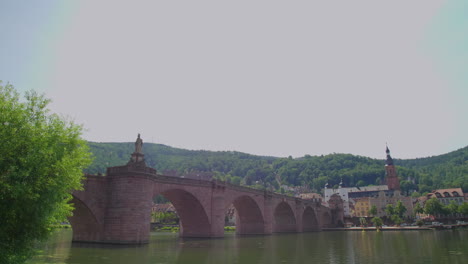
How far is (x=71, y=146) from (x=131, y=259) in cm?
1032

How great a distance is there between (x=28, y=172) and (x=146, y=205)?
71.0 feet

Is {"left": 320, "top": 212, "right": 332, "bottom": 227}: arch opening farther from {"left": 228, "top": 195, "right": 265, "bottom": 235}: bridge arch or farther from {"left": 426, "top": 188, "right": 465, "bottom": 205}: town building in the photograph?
{"left": 228, "top": 195, "right": 265, "bottom": 235}: bridge arch

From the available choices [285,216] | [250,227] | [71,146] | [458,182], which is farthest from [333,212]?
[71,146]

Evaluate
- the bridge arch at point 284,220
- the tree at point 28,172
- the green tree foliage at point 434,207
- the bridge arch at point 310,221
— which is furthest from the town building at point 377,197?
the tree at point 28,172

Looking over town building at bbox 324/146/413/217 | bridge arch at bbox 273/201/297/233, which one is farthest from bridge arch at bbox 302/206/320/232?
town building at bbox 324/146/413/217

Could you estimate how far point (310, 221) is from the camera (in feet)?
314

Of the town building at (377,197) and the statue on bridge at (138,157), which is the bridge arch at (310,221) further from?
the statue on bridge at (138,157)

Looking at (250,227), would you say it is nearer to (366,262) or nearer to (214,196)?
(214,196)

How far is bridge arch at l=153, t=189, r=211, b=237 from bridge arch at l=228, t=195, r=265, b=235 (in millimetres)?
15273

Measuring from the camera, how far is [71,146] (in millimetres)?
17750

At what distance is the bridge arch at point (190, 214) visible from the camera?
4666cm

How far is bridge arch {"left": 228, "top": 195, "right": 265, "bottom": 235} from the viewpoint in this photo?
6450cm

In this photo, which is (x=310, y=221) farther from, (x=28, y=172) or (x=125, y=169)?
(x=28, y=172)

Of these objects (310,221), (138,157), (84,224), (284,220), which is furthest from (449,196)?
(84,224)
